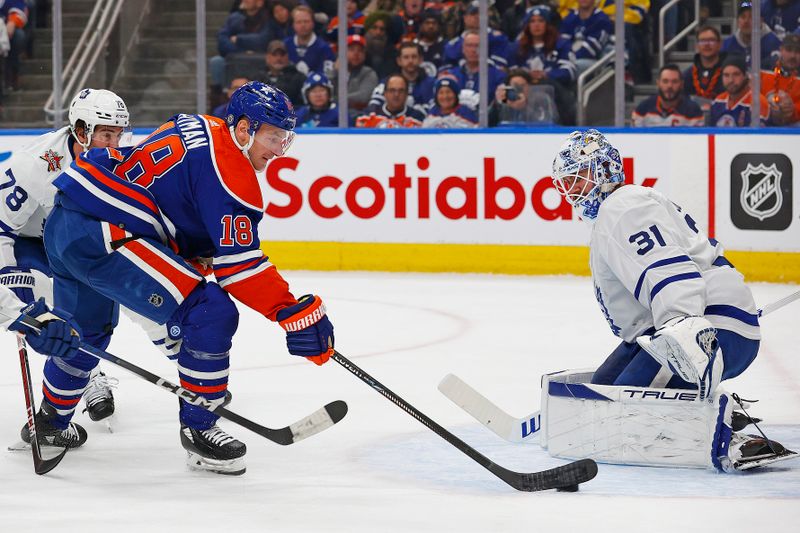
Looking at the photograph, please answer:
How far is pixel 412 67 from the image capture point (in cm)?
764

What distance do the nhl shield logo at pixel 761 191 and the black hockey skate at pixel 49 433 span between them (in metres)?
4.42

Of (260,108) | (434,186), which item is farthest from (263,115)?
(434,186)

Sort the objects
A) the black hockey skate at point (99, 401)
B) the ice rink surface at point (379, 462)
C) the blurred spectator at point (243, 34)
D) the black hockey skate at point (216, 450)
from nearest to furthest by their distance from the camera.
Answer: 1. the ice rink surface at point (379, 462)
2. the black hockey skate at point (216, 450)
3. the black hockey skate at point (99, 401)
4. the blurred spectator at point (243, 34)

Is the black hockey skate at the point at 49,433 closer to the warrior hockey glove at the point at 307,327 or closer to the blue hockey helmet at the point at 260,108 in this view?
the warrior hockey glove at the point at 307,327

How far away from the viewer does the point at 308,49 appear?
7.72 m

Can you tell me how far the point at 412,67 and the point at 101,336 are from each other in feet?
14.3

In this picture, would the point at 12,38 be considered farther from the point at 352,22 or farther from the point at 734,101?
the point at 734,101

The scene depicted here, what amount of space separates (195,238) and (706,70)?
14.1 feet

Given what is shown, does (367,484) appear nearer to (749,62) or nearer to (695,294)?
(695,294)

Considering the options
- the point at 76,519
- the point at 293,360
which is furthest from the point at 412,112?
the point at 76,519

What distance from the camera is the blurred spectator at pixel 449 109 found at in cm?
759

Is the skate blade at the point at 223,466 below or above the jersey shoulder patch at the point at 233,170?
below

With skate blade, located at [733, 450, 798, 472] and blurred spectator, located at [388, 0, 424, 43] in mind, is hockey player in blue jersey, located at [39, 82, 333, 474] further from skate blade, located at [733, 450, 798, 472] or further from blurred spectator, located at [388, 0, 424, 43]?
blurred spectator, located at [388, 0, 424, 43]

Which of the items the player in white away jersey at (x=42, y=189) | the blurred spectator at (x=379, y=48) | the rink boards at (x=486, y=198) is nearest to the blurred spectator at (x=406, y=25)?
the blurred spectator at (x=379, y=48)
